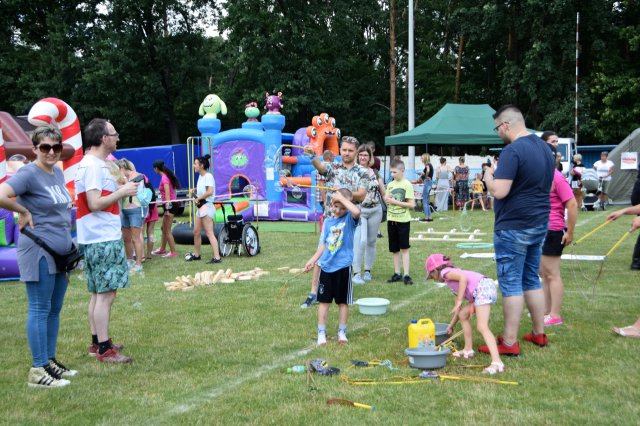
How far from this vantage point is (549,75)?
29641 mm

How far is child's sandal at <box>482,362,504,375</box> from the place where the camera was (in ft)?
A: 15.1

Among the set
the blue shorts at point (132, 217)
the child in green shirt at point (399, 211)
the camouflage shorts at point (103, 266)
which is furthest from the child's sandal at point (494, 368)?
the blue shorts at point (132, 217)

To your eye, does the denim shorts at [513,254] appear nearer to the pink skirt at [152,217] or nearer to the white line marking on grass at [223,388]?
the white line marking on grass at [223,388]

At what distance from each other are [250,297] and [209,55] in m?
31.9

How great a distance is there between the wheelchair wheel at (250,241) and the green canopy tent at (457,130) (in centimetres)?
1093

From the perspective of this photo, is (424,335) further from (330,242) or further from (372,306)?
(372,306)

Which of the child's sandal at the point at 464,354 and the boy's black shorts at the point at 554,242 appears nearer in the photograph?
the child's sandal at the point at 464,354

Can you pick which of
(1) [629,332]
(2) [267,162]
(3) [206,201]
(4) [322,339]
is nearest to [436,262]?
(4) [322,339]

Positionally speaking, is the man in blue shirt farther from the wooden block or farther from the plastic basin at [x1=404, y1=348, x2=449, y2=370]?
the wooden block

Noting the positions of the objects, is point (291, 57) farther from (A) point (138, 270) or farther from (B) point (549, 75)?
(A) point (138, 270)

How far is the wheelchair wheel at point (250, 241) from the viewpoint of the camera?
37.3 feet

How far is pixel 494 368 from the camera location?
15.2ft

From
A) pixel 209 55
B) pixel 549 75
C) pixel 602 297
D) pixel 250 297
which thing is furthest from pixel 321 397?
pixel 209 55

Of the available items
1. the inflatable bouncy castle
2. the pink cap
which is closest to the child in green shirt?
the pink cap
